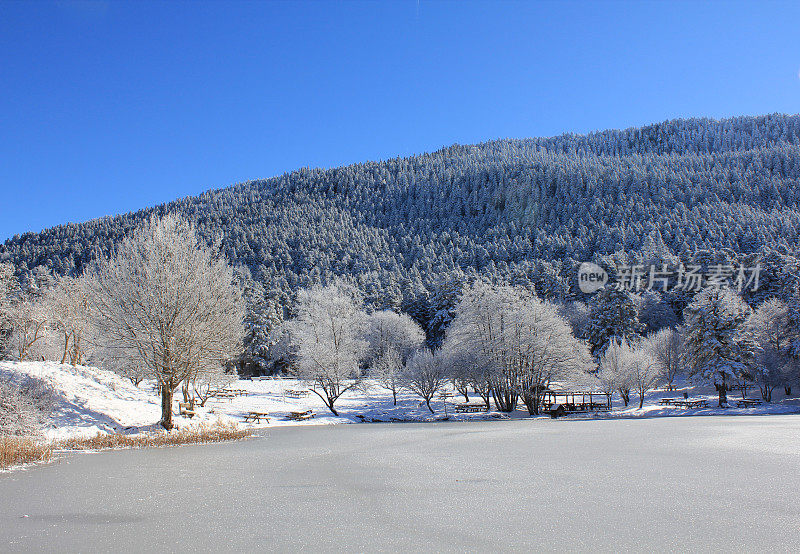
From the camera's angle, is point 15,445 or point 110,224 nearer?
point 15,445

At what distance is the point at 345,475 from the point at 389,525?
4860 millimetres

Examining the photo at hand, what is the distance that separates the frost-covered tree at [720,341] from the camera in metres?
43.6

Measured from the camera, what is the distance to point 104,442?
19.8 meters

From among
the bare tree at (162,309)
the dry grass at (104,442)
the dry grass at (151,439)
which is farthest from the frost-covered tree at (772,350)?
the bare tree at (162,309)

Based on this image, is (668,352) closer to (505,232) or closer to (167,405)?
(167,405)

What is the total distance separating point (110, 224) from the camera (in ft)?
606

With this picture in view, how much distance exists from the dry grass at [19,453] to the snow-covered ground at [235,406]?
19.6 feet

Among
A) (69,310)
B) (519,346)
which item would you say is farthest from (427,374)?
(69,310)

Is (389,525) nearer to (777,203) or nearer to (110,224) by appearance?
(777,203)

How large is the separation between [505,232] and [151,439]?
149778 millimetres

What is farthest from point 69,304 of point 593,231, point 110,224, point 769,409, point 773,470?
point 110,224

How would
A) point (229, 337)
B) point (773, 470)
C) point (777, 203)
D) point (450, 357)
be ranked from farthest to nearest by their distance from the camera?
point (777, 203) → point (450, 357) → point (229, 337) → point (773, 470)

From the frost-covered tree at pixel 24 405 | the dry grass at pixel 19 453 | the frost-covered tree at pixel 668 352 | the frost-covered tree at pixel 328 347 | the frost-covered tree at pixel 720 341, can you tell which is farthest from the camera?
the frost-covered tree at pixel 668 352

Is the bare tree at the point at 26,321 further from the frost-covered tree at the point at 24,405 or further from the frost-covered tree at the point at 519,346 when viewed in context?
the frost-covered tree at the point at 519,346
